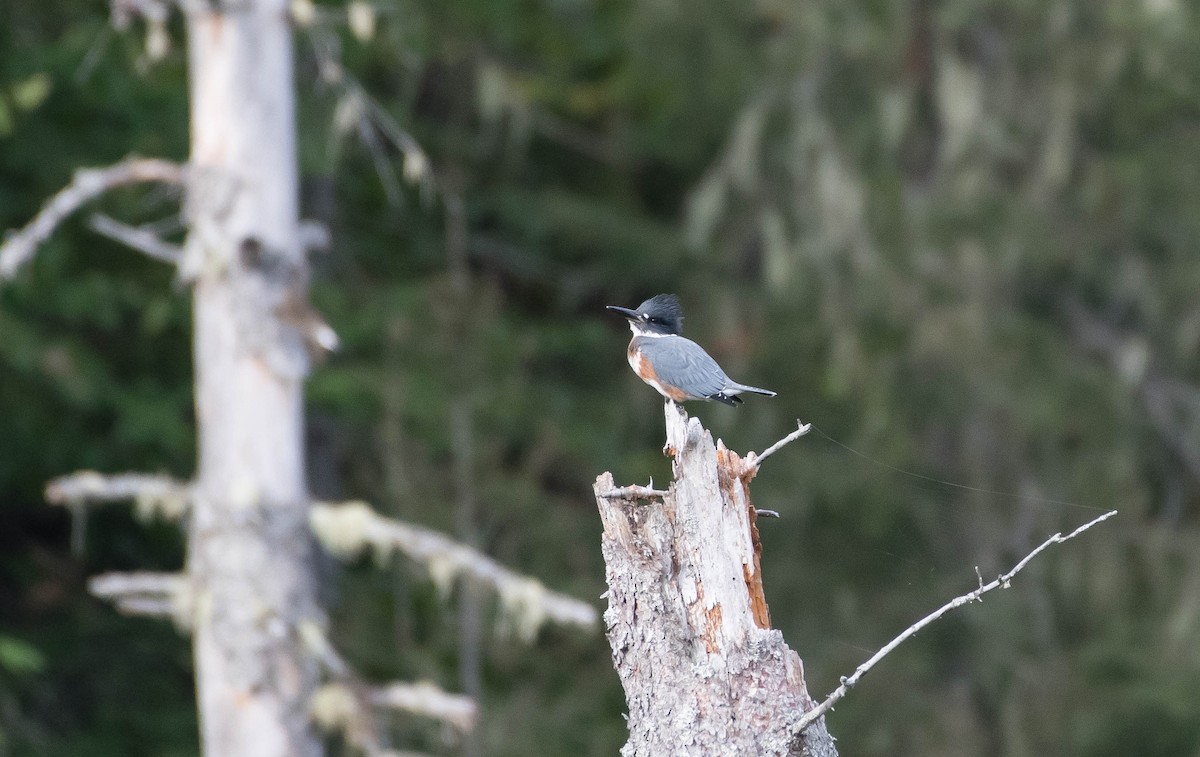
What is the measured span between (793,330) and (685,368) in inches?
276

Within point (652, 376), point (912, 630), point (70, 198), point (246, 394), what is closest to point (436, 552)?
point (246, 394)

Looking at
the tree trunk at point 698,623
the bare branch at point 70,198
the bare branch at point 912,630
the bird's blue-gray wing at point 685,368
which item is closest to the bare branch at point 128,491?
the bare branch at point 70,198

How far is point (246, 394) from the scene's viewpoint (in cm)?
618

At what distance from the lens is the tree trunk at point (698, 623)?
9.42ft

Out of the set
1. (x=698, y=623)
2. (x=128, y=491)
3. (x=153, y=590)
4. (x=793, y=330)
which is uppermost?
(x=793, y=330)

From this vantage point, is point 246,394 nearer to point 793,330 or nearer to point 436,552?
point 436,552

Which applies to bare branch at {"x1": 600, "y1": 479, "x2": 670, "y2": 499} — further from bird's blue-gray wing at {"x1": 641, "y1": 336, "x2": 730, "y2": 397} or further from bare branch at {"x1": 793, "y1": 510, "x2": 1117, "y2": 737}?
bird's blue-gray wing at {"x1": 641, "y1": 336, "x2": 730, "y2": 397}

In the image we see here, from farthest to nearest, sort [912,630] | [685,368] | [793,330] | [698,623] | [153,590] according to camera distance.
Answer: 1. [793,330]
2. [153,590]
3. [685,368]
4. [698,623]
5. [912,630]

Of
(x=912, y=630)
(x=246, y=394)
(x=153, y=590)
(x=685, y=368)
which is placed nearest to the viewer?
(x=912, y=630)

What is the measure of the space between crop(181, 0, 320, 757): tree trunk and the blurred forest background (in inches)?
80.3

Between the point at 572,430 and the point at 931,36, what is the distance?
3969 mm

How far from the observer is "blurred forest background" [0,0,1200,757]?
8945mm

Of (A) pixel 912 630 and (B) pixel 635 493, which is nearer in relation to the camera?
(A) pixel 912 630

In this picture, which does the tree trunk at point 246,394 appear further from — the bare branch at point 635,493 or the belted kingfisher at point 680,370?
the bare branch at point 635,493
